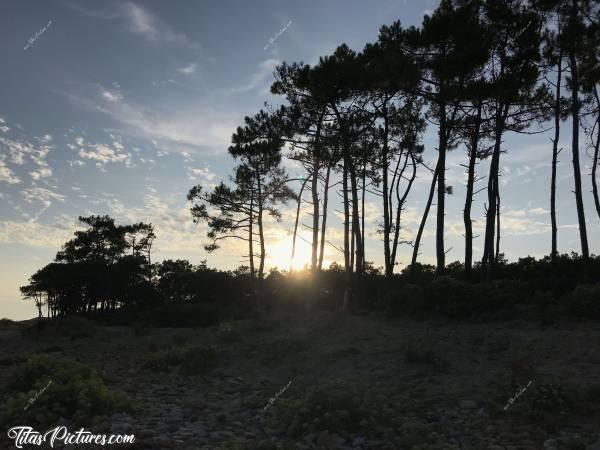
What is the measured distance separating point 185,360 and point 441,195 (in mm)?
13480

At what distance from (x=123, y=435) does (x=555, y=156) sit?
21.3m

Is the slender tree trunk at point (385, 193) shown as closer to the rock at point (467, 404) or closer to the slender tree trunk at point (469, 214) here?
the slender tree trunk at point (469, 214)

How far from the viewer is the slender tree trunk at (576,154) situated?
19819 millimetres

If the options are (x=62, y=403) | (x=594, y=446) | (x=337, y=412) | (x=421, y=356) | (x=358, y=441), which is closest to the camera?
(x=594, y=446)

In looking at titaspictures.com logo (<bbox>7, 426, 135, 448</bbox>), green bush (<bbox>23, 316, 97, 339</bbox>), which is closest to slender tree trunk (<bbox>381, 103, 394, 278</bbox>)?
green bush (<bbox>23, 316, 97, 339</bbox>)

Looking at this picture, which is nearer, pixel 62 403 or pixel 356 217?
pixel 62 403

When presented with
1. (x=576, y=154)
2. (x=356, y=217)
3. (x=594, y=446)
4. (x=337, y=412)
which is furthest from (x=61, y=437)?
(x=576, y=154)

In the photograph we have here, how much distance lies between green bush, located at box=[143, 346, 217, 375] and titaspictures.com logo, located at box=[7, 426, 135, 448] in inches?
205

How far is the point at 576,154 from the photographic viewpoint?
67.2ft

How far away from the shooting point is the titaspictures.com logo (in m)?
6.11

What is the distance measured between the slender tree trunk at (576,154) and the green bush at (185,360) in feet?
49.2

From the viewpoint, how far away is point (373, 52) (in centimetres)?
2227

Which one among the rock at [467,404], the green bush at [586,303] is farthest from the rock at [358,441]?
the green bush at [586,303]

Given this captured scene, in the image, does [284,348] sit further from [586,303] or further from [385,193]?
[385,193]
